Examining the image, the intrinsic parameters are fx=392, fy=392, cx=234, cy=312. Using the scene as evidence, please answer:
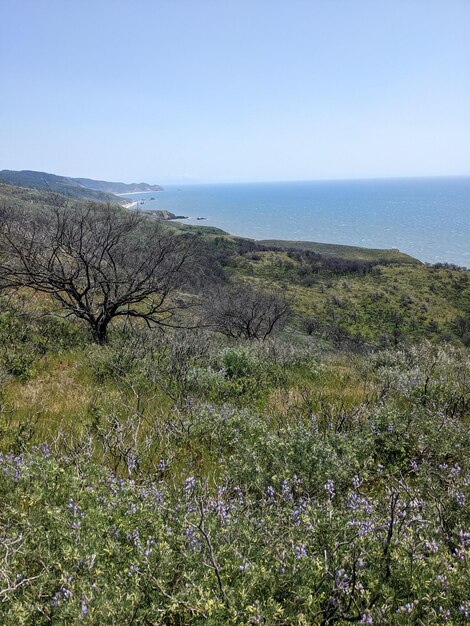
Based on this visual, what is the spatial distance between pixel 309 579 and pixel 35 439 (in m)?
3.32

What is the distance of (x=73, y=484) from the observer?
266 cm

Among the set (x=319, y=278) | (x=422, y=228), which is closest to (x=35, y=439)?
(x=319, y=278)

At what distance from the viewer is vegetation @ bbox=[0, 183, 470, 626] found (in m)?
1.87

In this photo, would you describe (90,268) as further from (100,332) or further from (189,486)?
(189,486)

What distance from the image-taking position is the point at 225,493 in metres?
3.04

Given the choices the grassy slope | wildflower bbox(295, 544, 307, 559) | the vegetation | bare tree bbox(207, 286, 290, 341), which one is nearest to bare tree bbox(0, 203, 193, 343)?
the vegetation

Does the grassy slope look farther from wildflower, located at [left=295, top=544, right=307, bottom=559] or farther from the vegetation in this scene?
wildflower, located at [left=295, top=544, right=307, bottom=559]

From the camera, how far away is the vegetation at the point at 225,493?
187 cm

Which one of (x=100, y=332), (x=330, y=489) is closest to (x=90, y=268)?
(x=100, y=332)

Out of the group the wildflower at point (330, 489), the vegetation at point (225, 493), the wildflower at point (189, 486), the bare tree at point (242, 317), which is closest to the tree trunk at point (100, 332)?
the vegetation at point (225, 493)

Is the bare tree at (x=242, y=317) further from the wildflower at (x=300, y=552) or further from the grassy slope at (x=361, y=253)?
the grassy slope at (x=361, y=253)

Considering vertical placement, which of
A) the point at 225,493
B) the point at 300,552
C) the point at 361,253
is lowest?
the point at 225,493

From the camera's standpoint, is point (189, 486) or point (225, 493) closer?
point (189, 486)

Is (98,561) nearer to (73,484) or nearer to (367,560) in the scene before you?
(73,484)
